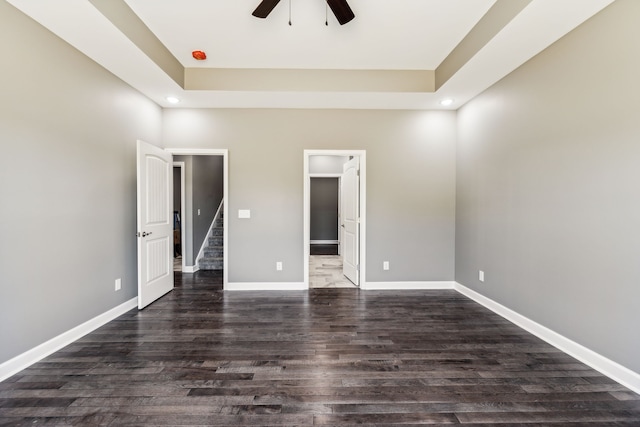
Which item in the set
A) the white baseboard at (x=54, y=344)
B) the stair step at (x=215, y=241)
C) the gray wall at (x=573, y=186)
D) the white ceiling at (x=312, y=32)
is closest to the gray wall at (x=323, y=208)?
the stair step at (x=215, y=241)

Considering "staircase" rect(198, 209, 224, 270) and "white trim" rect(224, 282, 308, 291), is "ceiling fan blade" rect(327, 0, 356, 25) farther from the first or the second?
"staircase" rect(198, 209, 224, 270)

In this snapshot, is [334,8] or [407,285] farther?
[407,285]

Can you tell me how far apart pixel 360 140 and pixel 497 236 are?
2212 mm

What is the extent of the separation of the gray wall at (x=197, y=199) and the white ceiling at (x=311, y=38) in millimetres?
1715

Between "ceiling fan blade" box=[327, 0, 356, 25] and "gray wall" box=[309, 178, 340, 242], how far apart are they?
23.4 feet

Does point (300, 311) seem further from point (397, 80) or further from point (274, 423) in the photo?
point (397, 80)

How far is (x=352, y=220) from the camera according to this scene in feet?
14.8

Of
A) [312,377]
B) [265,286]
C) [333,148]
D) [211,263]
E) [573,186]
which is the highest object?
[333,148]

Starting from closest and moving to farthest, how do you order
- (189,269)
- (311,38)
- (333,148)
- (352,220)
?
(311,38) < (333,148) < (352,220) < (189,269)

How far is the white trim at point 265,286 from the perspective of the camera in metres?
4.14

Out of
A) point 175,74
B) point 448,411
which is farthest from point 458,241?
point 175,74

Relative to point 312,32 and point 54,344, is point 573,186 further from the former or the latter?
point 54,344

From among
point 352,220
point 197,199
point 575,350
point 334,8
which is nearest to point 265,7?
point 334,8

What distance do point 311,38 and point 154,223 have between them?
291 centimetres
